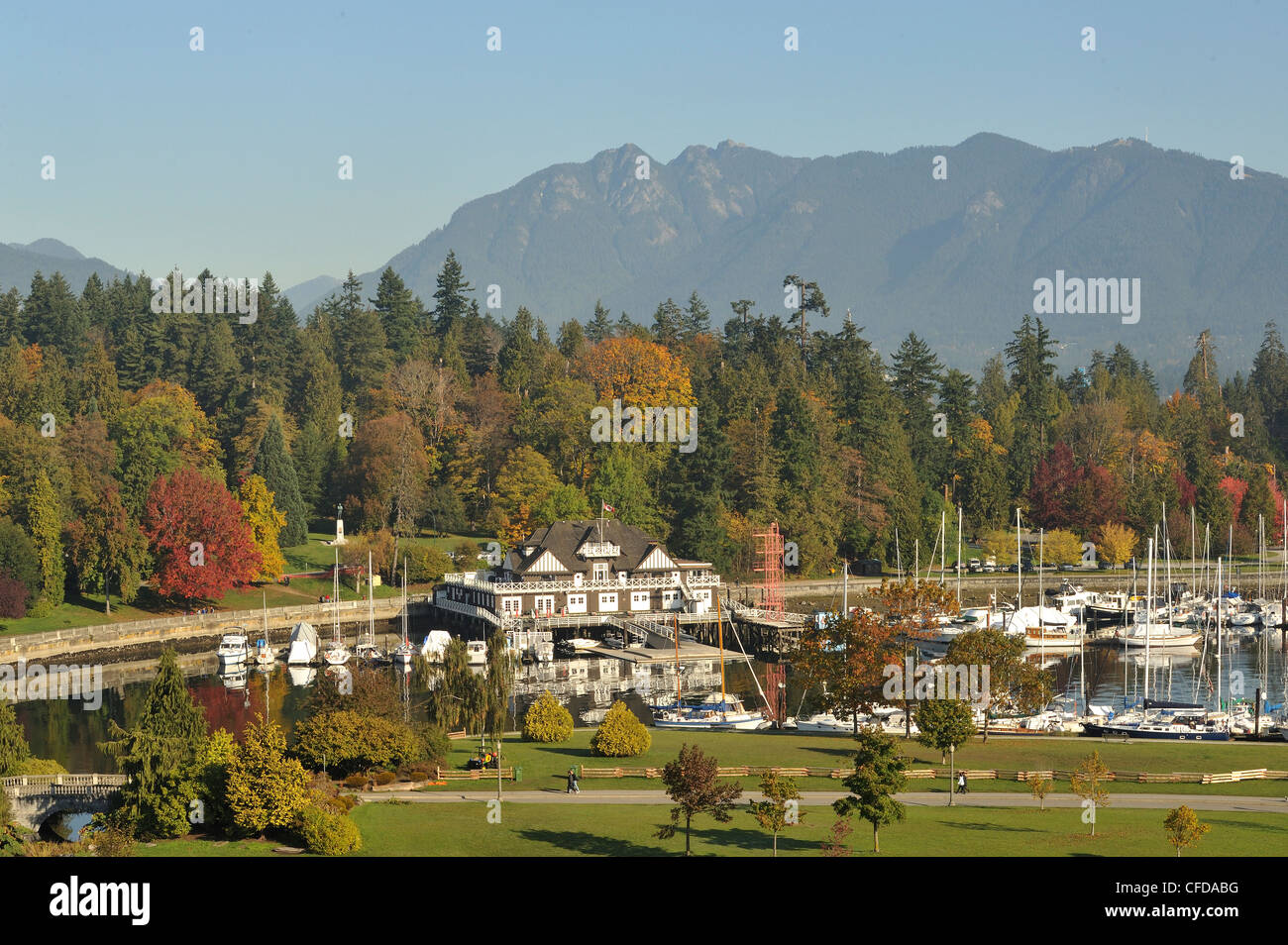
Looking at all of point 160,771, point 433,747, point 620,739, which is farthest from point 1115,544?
point 160,771

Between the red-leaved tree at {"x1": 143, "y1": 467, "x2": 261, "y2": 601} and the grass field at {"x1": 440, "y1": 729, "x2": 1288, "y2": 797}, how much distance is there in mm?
42446

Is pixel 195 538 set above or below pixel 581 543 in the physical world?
above

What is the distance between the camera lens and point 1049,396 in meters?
157

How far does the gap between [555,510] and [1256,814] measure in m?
74.4

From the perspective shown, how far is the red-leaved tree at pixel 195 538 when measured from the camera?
9588 centimetres

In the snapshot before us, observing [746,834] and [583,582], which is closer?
[746,834]

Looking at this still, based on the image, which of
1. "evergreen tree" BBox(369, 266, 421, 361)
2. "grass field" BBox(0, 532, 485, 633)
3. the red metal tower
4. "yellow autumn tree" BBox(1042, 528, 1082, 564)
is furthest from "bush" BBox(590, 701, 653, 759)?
"evergreen tree" BBox(369, 266, 421, 361)

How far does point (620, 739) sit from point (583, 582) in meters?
44.4

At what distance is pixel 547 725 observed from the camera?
58.8 meters

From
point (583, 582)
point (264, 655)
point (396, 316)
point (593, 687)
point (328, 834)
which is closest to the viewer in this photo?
point (328, 834)

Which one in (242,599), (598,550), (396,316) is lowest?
(242,599)

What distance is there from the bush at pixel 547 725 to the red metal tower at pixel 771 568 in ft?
130

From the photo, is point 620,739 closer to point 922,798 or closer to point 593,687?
point 922,798

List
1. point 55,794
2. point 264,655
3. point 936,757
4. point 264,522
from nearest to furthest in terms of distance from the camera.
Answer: point 55,794 < point 936,757 < point 264,655 < point 264,522
